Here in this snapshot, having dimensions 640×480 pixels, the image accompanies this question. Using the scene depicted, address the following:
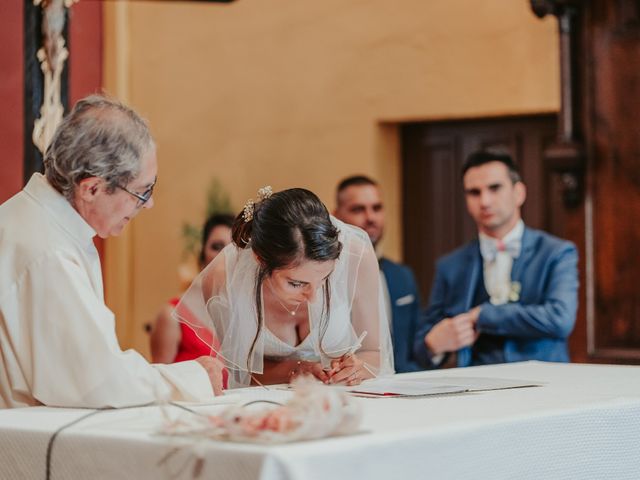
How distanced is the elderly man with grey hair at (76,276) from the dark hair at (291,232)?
0.66 metres

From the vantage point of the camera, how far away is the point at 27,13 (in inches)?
202

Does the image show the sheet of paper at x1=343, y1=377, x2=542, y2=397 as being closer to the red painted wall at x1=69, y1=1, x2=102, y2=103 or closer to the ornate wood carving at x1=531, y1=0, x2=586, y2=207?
the red painted wall at x1=69, y1=1, x2=102, y2=103

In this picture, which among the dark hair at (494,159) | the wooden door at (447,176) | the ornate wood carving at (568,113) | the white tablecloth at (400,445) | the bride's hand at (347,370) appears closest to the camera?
the white tablecloth at (400,445)

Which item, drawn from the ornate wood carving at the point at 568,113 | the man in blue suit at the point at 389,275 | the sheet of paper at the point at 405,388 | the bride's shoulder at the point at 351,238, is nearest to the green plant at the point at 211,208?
the man in blue suit at the point at 389,275

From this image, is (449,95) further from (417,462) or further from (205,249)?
(417,462)

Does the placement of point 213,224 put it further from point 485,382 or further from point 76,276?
point 76,276

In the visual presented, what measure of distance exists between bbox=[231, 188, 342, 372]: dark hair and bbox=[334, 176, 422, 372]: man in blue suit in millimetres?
2173

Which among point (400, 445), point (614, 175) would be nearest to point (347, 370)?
point (400, 445)

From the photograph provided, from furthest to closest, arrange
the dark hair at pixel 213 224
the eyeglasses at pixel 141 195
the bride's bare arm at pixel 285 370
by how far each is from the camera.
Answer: the dark hair at pixel 213 224, the bride's bare arm at pixel 285 370, the eyeglasses at pixel 141 195

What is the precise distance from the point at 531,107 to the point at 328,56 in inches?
67.3

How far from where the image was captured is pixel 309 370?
407 cm

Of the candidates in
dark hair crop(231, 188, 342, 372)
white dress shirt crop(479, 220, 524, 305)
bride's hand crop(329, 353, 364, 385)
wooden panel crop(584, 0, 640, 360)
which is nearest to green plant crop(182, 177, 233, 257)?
wooden panel crop(584, 0, 640, 360)

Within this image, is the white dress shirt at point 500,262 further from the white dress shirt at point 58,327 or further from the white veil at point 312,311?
the white dress shirt at point 58,327

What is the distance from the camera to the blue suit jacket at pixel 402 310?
6.21m
